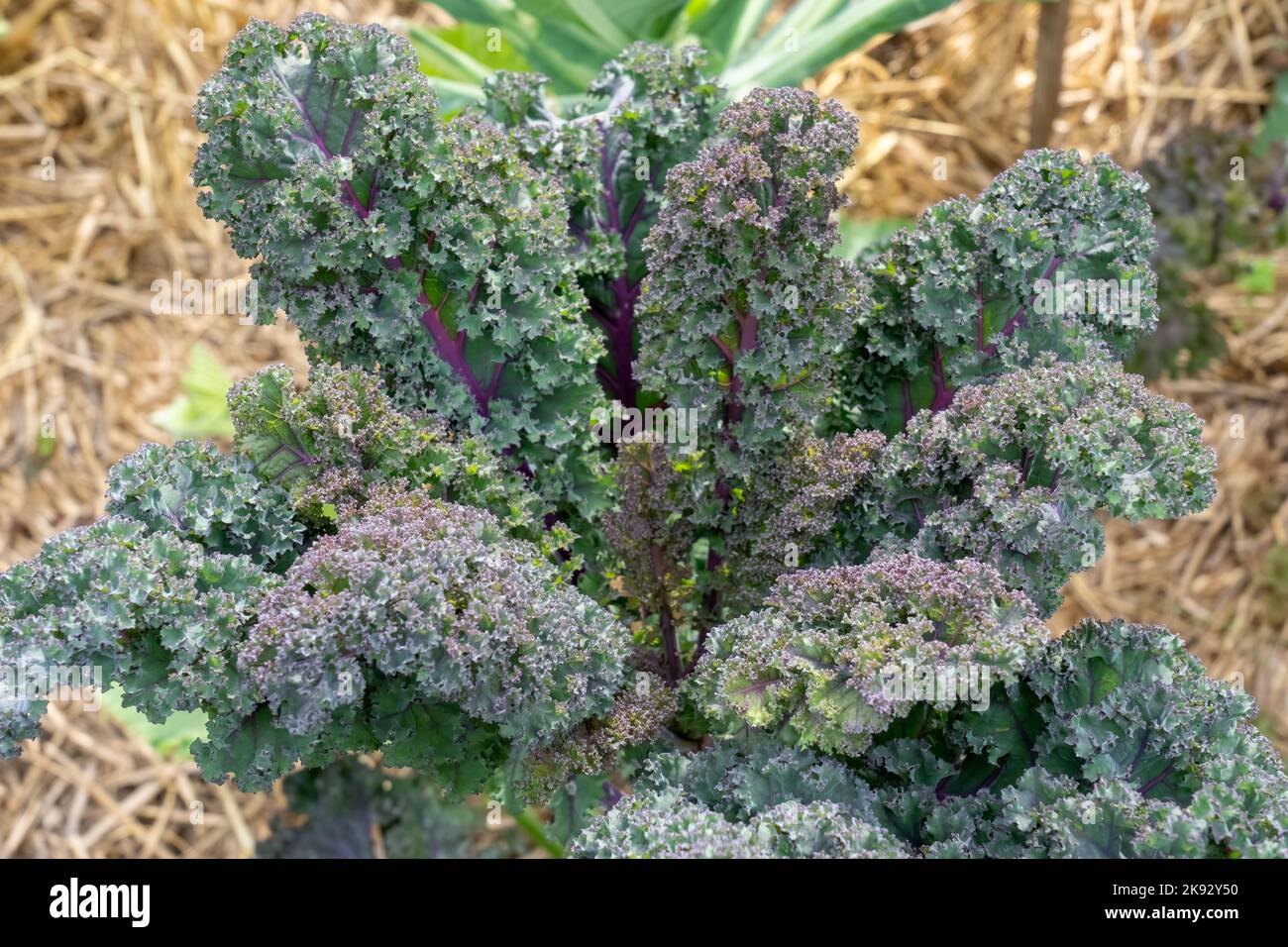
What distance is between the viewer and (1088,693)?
81.8 inches

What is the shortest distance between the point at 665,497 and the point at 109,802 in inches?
101

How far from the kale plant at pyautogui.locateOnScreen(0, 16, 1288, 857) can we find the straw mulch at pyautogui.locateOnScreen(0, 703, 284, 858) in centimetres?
200

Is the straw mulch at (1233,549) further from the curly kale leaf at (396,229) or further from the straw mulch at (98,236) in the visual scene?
the straw mulch at (98,236)

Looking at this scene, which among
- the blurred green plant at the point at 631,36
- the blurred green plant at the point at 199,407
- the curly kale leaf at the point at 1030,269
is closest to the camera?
the curly kale leaf at the point at 1030,269

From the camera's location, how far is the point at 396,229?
2.20m

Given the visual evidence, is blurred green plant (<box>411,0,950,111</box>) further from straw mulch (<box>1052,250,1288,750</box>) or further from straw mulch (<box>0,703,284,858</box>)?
straw mulch (<box>0,703,284,858</box>)

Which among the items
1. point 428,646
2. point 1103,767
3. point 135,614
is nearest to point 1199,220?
point 1103,767

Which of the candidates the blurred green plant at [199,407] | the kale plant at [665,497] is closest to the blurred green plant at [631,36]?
the kale plant at [665,497]

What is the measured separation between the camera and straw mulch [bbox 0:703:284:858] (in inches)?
160

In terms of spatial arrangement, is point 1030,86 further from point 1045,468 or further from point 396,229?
point 396,229

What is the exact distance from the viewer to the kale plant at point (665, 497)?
6.19ft

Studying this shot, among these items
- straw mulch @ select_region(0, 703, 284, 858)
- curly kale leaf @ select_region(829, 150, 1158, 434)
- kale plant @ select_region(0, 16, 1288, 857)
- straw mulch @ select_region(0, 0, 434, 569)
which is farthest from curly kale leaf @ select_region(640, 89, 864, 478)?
straw mulch @ select_region(0, 0, 434, 569)

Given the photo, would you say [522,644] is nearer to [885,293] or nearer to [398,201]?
[398,201]
